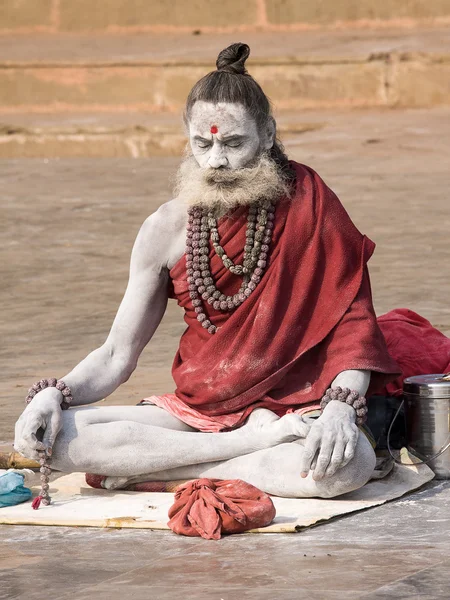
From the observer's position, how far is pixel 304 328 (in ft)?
17.4

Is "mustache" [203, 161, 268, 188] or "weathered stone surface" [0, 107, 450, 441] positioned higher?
"mustache" [203, 161, 268, 188]

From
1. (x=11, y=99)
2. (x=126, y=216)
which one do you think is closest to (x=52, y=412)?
(x=126, y=216)

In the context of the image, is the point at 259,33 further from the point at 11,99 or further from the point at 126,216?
the point at 126,216

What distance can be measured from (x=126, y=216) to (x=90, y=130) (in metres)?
3.82

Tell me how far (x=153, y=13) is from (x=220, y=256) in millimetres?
12473

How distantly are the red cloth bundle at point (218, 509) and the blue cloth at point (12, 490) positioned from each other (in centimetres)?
58

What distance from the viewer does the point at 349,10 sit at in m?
17.1

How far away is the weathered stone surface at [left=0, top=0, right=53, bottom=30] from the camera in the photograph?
17.5m

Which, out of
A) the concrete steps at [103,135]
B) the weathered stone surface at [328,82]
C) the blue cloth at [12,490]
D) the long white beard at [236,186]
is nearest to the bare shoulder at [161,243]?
the long white beard at [236,186]

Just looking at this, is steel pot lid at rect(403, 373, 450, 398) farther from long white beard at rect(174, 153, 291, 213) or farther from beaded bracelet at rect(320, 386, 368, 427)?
long white beard at rect(174, 153, 291, 213)

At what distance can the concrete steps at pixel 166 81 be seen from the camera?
15680 millimetres

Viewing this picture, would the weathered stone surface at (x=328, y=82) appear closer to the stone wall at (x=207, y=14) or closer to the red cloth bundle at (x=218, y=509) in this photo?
the stone wall at (x=207, y=14)

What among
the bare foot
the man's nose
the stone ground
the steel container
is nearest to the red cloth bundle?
the stone ground

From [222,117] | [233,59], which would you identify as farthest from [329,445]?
[233,59]
